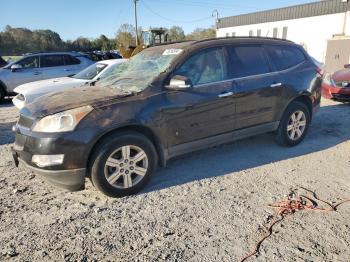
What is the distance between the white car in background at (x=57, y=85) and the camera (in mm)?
7713

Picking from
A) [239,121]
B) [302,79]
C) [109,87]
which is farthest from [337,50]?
[109,87]

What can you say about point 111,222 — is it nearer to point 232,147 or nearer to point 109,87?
point 109,87

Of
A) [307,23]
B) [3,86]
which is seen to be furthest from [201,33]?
[3,86]

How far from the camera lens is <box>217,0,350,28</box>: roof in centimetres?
2545

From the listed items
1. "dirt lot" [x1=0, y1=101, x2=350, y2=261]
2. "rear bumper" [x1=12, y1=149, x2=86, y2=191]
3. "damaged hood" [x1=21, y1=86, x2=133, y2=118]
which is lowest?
"dirt lot" [x1=0, y1=101, x2=350, y2=261]

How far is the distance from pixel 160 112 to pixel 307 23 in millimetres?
28610

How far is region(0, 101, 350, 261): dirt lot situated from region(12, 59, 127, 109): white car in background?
2.86 meters

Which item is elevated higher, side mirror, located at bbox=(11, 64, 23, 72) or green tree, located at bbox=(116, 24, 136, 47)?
green tree, located at bbox=(116, 24, 136, 47)

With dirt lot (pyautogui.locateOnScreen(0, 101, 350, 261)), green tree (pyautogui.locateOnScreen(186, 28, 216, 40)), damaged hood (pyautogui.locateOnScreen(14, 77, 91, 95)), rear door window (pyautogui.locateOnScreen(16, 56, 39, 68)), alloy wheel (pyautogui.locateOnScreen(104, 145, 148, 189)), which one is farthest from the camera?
green tree (pyautogui.locateOnScreen(186, 28, 216, 40))

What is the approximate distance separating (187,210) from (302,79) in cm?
326

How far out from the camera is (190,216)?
3586mm

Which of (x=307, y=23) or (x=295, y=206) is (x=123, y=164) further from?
(x=307, y=23)

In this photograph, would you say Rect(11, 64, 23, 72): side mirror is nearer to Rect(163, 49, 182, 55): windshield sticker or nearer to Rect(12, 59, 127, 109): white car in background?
Rect(12, 59, 127, 109): white car in background

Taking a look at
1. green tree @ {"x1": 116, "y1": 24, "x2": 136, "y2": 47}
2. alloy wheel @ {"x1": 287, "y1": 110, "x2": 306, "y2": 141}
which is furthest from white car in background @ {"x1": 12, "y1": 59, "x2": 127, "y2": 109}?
green tree @ {"x1": 116, "y1": 24, "x2": 136, "y2": 47}
